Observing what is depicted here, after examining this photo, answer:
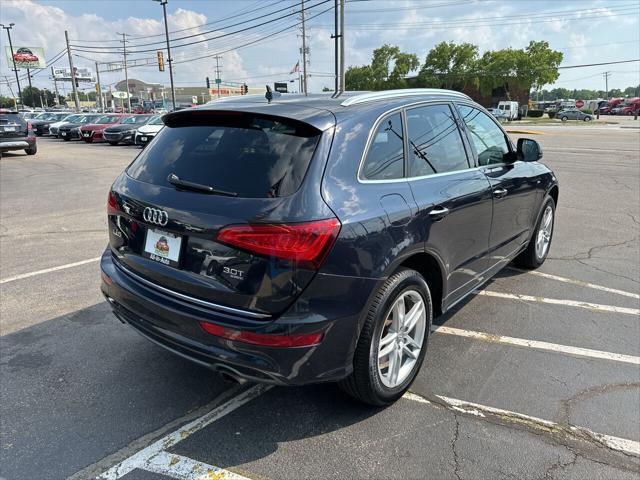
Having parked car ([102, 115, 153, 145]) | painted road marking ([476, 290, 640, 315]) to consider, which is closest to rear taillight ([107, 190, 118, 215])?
painted road marking ([476, 290, 640, 315])

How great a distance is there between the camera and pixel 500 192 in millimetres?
3846

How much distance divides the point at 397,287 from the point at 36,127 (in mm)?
38008

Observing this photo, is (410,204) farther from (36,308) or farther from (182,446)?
(36,308)

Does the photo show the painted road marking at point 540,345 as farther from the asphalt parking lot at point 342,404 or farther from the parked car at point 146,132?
the parked car at point 146,132

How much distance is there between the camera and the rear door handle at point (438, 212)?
2.92 m

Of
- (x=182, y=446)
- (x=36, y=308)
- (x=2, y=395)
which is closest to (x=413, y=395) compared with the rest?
(x=182, y=446)

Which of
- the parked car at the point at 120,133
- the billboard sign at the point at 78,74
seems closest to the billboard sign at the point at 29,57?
the billboard sign at the point at 78,74

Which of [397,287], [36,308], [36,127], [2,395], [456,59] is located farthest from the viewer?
[456,59]

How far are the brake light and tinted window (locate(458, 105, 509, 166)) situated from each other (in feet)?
7.23

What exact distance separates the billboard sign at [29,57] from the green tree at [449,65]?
66.4m

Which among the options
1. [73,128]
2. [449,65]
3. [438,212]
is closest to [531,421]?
[438,212]

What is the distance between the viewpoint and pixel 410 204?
109 inches

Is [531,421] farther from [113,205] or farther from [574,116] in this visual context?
[574,116]

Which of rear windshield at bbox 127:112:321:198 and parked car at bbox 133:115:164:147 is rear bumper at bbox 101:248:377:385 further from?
parked car at bbox 133:115:164:147
